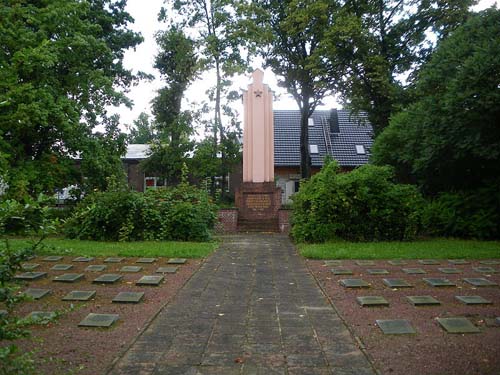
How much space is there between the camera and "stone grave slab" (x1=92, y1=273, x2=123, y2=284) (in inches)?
273

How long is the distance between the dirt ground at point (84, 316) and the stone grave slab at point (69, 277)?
0.09m

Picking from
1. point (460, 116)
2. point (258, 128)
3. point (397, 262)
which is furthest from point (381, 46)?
point (397, 262)

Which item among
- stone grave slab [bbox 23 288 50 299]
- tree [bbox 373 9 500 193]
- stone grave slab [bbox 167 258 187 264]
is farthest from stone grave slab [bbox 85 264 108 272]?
tree [bbox 373 9 500 193]

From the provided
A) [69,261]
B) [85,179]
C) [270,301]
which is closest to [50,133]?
[85,179]

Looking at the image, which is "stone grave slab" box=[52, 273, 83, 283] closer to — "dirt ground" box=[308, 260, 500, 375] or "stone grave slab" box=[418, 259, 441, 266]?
"dirt ground" box=[308, 260, 500, 375]

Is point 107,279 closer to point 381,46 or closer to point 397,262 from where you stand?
point 397,262

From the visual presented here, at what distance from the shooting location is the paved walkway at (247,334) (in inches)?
147

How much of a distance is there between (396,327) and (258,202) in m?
15.2

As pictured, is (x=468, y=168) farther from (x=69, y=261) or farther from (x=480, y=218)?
(x=69, y=261)

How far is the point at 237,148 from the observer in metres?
26.6

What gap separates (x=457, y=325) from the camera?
184 inches

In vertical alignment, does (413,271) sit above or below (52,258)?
below

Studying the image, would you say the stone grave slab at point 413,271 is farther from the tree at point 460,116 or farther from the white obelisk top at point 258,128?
the white obelisk top at point 258,128

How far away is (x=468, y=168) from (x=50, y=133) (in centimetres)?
1505
